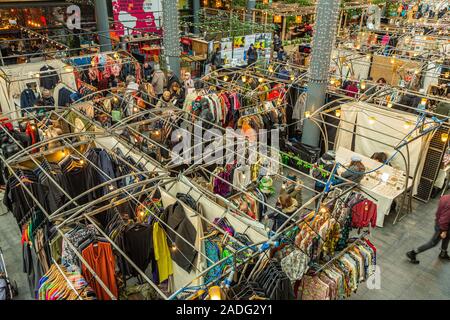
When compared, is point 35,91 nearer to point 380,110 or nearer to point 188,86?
point 188,86

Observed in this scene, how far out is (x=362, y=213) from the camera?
21.1 ft

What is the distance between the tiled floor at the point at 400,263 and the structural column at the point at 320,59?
9.98 feet

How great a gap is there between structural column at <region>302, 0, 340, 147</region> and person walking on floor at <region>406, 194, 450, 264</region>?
10.7ft

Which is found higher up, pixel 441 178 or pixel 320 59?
pixel 320 59

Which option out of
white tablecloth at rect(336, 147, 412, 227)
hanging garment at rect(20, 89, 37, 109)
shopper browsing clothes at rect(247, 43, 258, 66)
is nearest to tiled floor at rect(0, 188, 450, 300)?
white tablecloth at rect(336, 147, 412, 227)

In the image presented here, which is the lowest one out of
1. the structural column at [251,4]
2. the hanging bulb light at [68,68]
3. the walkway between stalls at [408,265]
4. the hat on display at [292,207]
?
the walkway between stalls at [408,265]

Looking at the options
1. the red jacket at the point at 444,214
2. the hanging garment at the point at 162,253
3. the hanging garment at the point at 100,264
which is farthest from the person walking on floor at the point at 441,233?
the hanging garment at the point at 100,264

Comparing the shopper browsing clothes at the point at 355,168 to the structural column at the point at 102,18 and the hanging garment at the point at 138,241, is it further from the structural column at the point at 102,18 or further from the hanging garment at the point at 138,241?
the structural column at the point at 102,18

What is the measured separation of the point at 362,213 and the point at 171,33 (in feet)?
31.4

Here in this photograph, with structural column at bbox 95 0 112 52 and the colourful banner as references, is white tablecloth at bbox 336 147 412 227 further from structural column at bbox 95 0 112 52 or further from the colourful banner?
the colourful banner

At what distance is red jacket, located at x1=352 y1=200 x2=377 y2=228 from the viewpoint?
6.35 m

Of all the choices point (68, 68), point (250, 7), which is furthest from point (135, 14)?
point (68, 68)

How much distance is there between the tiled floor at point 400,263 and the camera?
6.46 metres

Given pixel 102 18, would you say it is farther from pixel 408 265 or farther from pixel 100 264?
pixel 408 265
